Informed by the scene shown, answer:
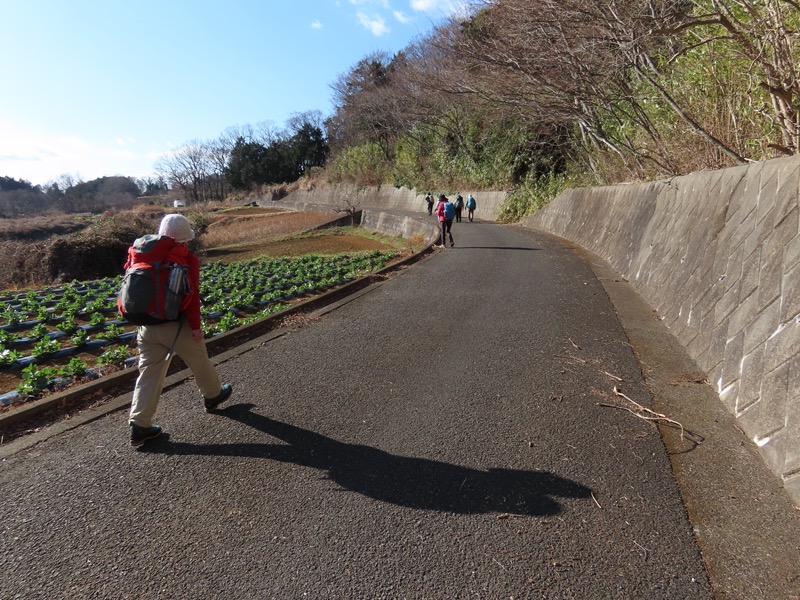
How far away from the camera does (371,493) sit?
285 cm

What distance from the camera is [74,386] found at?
4.39m

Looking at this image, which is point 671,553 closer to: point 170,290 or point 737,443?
point 737,443

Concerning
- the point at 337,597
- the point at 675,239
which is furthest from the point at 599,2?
the point at 337,597

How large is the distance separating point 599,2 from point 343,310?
681cm

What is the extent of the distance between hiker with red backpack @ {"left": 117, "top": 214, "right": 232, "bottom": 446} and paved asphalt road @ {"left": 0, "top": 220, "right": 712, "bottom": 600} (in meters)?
0.37

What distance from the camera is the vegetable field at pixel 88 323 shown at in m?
4.75

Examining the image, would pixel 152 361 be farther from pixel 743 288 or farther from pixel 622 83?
pixel 622 83

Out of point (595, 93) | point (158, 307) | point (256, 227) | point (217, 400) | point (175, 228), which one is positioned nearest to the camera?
point (158, 307)

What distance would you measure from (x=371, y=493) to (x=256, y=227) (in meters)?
41.1

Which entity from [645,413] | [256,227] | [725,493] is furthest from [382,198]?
[725,493]

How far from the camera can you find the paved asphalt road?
87.4 inches

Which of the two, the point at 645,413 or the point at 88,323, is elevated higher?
the point at 88,323

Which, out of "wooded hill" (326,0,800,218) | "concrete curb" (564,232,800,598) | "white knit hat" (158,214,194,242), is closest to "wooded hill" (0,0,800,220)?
"wooded hill" (326,0,800,218)

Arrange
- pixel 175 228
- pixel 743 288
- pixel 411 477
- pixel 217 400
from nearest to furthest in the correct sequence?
pixel 411 477 → pixel 175 228 → pixel 217 400 → pixel 743 288
